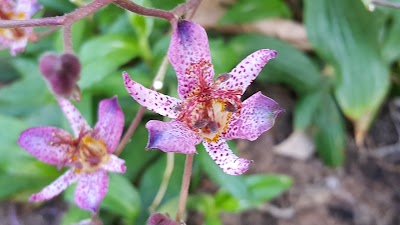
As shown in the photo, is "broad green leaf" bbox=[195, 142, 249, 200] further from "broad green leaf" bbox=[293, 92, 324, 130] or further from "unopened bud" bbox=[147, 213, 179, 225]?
"unopened bud" bbox=[147, 213, 179, 225]

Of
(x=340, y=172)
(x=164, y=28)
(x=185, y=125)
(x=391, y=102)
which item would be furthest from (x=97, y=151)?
(x=391, y=102)

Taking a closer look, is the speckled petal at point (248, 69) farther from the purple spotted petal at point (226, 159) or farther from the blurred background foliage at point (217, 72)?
the blurred background foliage at point (217, 72)

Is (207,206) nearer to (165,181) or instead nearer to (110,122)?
(165,181)

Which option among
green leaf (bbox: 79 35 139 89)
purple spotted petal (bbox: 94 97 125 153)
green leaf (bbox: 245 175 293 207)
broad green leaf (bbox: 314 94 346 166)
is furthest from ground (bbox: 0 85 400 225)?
purple spotted petal (bbox: 94 97 125 153)

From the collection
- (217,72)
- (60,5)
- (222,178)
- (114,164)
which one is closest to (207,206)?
(222,178)

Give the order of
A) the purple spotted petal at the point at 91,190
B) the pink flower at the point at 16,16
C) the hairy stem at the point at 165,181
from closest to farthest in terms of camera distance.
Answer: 1. the purple spotted petal at the point at 91,190
2. the pink flower at the point at 16,16
3. the hairy stem at the point at 165,181

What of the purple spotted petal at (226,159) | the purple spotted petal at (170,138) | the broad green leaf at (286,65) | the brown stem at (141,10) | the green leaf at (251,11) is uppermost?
the brown stem at (141,10)

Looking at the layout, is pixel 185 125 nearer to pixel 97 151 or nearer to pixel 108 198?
pixel 97 151

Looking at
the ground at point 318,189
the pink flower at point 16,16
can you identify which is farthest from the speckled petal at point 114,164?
the ground at point 318,189
